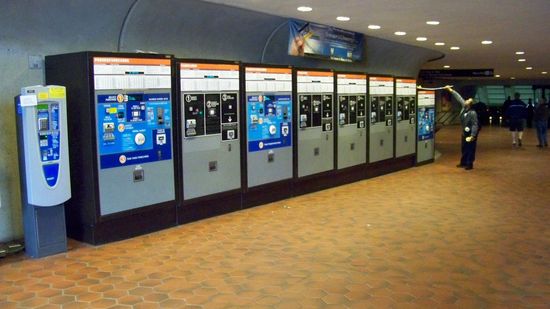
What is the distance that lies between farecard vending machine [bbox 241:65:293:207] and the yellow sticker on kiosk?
2880 mm

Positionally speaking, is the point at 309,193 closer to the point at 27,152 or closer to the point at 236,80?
the point at 236,80

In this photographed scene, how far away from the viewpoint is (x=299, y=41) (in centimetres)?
974

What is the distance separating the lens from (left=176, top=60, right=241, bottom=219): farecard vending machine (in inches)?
279

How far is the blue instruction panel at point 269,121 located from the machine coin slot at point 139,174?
2.06 metres

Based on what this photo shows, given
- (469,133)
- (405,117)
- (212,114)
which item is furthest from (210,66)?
(469,133)

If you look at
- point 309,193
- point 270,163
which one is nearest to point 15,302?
point 270,163

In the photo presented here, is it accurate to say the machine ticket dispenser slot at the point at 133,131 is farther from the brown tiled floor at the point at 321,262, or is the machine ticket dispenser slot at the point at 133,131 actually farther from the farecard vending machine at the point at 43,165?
the brown tiled floor at the point at 321,262

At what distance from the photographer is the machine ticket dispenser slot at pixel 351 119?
10320 mm

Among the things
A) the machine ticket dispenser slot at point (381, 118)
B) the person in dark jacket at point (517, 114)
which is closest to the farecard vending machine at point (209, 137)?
the machine ticket dispenser slot at point (381, 118)

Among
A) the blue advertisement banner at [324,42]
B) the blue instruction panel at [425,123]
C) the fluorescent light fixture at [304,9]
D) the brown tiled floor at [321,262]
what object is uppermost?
the fluorescent light fixture at [304,9]

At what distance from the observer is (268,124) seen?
8508 millimetres

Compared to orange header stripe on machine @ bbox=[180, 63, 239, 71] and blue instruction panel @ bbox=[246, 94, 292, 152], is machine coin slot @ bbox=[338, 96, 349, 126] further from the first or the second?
orange header stripe on machine @ bbox=[180, 63, 239, 71]

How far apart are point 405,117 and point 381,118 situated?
1336 mm

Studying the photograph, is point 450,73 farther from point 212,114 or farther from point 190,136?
point 190,136
